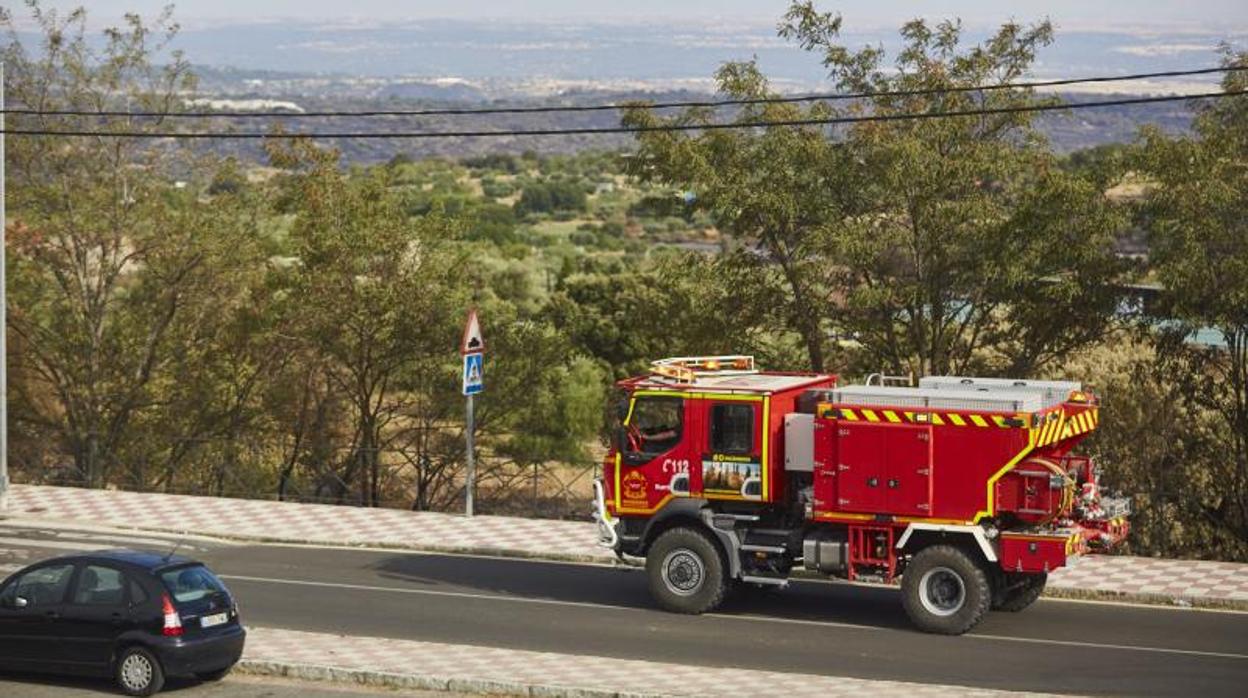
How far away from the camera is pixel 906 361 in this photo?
30.2 metres

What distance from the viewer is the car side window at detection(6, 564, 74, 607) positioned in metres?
18.3

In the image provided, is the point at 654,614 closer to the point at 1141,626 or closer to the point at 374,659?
the point at 374,659

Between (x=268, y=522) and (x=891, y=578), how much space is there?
1177 cm

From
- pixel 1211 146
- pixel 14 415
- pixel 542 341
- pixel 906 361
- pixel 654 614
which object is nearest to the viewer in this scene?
pixel 654 614

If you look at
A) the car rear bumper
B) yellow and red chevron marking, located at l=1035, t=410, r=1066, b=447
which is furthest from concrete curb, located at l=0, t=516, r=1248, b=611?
the car rear bumper

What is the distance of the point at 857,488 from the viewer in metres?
20.6

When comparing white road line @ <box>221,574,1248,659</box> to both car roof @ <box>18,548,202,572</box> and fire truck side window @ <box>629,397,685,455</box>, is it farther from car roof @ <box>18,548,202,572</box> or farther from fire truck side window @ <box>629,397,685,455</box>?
car roof @ <box>18,548,202,572</box>

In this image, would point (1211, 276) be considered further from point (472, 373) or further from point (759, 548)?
point (472, 373)

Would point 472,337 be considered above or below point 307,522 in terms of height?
above

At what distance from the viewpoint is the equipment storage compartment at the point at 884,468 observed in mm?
20266

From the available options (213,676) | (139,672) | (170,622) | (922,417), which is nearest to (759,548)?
(922,417)

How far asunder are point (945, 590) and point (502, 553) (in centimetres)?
777

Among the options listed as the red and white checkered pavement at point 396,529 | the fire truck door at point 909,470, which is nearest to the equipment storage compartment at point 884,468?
the fire truck door at point 909,470

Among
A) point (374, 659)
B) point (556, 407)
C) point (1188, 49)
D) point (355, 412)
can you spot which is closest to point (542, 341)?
point (556, 407)
